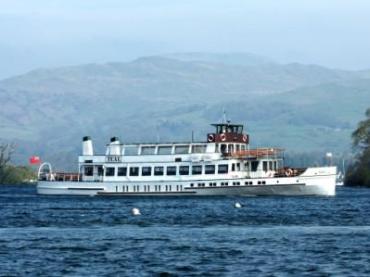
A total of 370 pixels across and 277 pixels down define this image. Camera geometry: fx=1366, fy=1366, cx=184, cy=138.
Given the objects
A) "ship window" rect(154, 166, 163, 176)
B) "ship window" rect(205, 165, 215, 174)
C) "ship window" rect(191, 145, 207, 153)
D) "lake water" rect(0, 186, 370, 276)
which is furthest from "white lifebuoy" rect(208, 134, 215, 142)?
"lake water" rect(0, 186, 370, 276)

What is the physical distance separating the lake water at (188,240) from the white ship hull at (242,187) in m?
25.5

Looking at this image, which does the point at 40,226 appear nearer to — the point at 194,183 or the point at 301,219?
the point at 301,219

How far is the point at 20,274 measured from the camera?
2434 inches

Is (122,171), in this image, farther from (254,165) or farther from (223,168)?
(254,165)

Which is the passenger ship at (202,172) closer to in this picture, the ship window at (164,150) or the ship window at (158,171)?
the ship window at (158,171)

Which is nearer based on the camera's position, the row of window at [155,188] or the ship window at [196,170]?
the ship window at [196,170]

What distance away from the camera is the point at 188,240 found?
3145 inches

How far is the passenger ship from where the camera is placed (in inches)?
6058

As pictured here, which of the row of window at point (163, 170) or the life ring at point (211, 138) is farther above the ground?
the life ring at point (211, 138)

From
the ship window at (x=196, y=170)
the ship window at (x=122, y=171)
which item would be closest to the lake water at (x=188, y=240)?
the ship window at (x=196, y=170)

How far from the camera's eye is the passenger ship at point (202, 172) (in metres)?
154

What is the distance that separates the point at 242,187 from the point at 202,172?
511cm

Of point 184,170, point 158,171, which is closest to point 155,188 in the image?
point 158,171

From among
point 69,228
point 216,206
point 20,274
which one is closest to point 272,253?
point 20,274
